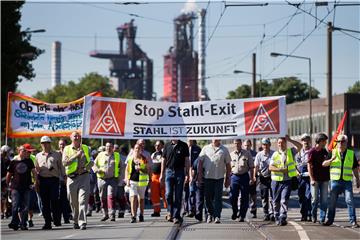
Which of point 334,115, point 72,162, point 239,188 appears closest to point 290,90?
point 334,115

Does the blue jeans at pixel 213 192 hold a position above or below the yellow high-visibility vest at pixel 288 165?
below

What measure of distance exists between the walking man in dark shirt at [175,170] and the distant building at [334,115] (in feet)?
204

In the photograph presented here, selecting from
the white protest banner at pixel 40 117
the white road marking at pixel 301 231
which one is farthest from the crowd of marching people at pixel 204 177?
the white protest banner at pixel 40 117

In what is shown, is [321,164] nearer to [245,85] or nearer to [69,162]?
[69,162]

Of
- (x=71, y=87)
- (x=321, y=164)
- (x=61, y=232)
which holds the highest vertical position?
(x=71, y=87)

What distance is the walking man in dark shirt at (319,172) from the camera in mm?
19953

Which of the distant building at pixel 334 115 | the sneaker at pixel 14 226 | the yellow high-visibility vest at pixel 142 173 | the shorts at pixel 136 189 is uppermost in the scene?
the distant building at pixel 334 115

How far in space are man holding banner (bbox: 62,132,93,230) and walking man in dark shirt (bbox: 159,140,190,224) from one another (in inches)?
61.0

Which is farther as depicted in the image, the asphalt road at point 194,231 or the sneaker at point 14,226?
the sneaker at point 14,226

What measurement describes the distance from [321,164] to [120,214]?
6024 millimetres

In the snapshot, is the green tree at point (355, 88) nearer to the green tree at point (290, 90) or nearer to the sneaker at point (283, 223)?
the green tree at point (290, 90)

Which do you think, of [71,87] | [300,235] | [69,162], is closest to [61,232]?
[69,162]

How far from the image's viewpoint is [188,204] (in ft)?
76.5

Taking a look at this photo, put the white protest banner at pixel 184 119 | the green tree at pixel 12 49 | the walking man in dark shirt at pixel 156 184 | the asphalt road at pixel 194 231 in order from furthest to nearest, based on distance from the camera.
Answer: the green tree at pixel 12 49, the walking man in dark shirt at pixel 156 184, the white protest banner at pixel 184 119, the asphalt road at pixel 194 231
